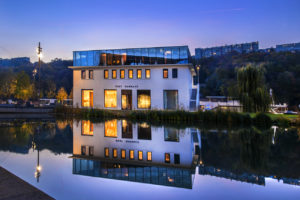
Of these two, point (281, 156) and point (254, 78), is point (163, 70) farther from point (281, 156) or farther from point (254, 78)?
point (281, 156)

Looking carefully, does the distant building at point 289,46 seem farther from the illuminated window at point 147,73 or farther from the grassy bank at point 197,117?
the grassy bank at point 197,117

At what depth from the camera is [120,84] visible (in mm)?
27172

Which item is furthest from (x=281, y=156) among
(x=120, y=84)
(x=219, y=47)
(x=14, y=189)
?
(x=219, y=47)

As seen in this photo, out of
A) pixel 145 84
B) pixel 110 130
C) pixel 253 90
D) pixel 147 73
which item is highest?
pixel 147 73

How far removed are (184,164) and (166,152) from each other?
1.53m

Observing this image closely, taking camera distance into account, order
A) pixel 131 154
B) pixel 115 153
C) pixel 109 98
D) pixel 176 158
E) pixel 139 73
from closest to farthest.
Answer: pixel 176 158
pixel 131 154
pixel 115 153
pixel 139 73
pixel 109 98

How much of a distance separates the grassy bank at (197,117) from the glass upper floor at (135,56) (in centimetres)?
774

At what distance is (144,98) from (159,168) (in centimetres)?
2096

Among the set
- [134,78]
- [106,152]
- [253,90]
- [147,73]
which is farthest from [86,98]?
[106,152]

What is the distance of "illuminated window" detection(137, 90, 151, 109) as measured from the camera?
26447 mm

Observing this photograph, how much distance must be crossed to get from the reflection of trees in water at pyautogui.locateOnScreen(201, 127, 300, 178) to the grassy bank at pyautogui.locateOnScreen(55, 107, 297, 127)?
250 inches

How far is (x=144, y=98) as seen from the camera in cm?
2664

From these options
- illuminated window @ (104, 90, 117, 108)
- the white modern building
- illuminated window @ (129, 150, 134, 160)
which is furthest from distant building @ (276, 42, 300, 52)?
illuminated window @ (129, 150, 134, 160)

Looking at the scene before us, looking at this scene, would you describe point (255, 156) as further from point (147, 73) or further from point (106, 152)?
point (147, 73)
